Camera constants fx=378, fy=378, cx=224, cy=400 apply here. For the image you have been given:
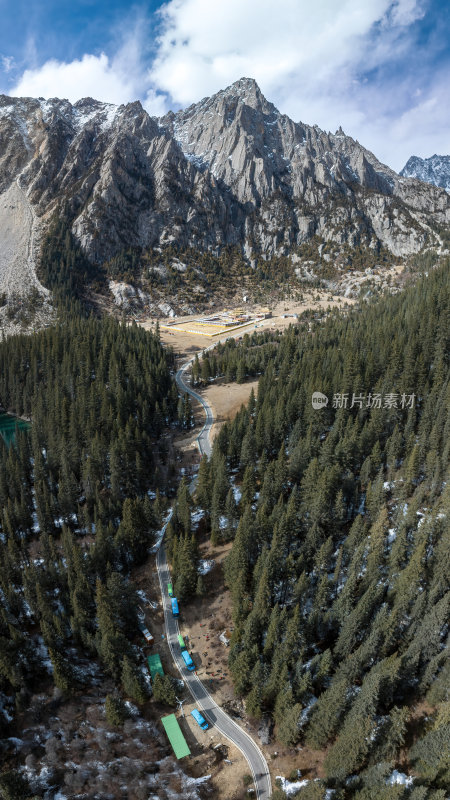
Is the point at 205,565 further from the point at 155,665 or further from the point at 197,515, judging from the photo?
the point at 155,665

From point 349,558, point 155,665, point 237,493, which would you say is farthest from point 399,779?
point 237,493

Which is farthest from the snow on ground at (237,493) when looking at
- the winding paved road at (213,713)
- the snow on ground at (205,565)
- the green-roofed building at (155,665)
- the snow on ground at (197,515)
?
the green-roofed building at (155,665)

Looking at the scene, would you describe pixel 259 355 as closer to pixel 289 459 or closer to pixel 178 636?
pixel 289 459

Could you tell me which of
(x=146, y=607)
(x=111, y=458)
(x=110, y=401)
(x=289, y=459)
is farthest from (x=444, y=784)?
(x=110, y=401)

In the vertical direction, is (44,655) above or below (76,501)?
below

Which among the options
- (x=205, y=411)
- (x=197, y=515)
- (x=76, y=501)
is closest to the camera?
(x=197, y=515)

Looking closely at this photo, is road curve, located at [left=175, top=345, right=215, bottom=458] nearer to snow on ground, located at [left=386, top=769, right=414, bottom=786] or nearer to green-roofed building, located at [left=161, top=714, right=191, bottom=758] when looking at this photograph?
green-roofed building, located at [left=161, top=714, right=191, bottom=758]
